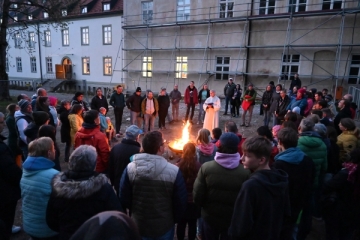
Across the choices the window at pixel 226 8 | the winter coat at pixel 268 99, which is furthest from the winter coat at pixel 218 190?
the window at pixel 226 8

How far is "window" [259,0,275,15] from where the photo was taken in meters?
16.2

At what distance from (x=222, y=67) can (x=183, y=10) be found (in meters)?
5.50

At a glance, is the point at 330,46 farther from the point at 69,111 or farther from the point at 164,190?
the point at 164,190

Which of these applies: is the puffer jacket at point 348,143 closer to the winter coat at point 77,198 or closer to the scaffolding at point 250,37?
the winter coat at point 77,198

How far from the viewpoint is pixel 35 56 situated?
106ft

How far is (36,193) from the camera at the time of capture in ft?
7.94

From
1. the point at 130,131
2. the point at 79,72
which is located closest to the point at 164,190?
the point at 130,131

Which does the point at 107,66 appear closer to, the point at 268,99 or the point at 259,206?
the point at 268,99

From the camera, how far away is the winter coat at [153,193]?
247 cm

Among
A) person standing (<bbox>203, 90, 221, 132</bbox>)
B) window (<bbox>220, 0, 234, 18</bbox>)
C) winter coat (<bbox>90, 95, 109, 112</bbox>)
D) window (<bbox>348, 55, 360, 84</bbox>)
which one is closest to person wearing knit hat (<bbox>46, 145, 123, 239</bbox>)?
winter coat (<bbox>90, 95, 109, 112</bbox>)

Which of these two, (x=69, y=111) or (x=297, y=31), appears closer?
(x=69, y=111)

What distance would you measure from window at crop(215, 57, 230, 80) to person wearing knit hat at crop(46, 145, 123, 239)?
54.6 feet

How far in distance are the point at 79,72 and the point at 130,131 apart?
2865 cm

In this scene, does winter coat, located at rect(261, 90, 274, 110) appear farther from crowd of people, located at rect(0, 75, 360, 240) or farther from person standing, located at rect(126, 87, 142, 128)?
crowd of people, located at rect(0, 75, 360, 240)
